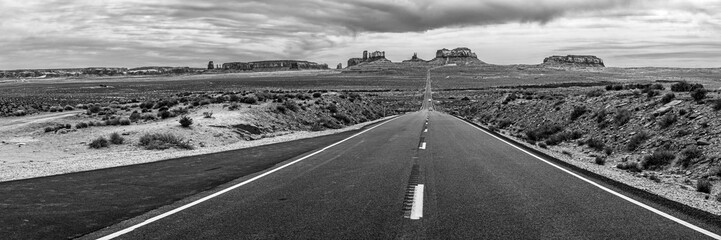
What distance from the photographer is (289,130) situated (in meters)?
29.9

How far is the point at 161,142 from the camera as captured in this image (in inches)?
778

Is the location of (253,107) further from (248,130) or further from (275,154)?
(275,154)

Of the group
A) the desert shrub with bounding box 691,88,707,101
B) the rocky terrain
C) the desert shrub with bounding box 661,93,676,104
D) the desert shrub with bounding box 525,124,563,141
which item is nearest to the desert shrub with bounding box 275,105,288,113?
the rocky terrain

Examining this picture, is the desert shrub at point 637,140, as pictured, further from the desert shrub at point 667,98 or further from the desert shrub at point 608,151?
the desert shrub at point 667,98

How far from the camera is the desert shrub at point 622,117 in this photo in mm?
19734

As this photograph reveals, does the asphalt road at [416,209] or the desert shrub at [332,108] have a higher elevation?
the asphalt road at [416,209]

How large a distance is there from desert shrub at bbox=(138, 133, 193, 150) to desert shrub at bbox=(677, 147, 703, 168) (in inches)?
668

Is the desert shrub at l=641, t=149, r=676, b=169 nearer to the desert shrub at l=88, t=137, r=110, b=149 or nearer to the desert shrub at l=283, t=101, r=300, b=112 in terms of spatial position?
the desert shrub at l=88, t=137, r=110, b=149

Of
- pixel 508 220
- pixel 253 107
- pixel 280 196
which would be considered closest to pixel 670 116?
pixel 508 220

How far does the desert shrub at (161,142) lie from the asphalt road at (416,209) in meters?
9.67

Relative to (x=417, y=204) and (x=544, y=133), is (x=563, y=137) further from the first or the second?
(x=417, y=204)

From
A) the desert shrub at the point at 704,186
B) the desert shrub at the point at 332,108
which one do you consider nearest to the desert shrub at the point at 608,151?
the desert shrub at the point at 704,186

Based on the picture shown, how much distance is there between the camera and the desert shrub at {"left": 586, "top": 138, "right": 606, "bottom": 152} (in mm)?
17841

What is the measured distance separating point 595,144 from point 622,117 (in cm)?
282
